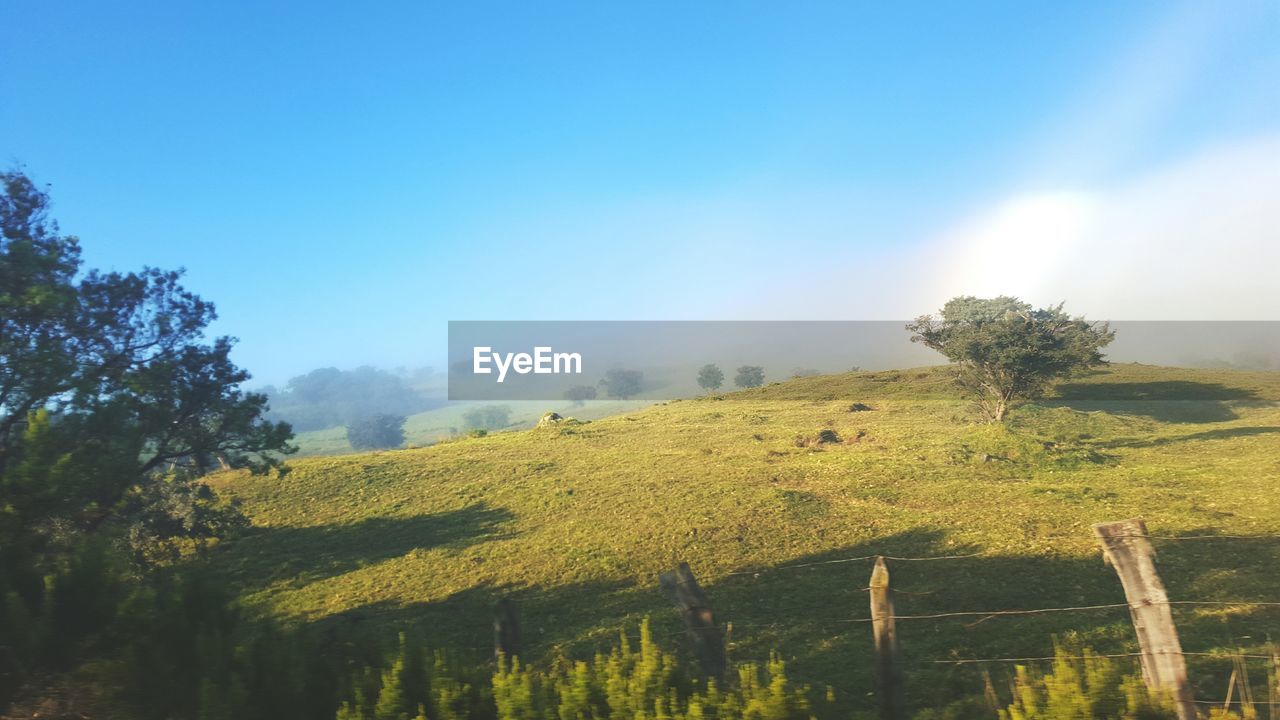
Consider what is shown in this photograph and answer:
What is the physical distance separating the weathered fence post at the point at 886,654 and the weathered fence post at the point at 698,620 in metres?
1.68

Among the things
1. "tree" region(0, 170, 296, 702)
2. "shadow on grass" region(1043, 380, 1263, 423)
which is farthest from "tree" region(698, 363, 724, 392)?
"tree" region(0, 170, 296, 702)

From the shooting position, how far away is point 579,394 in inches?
5463

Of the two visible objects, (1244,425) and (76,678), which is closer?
(76,678)

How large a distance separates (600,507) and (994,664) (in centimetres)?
1614

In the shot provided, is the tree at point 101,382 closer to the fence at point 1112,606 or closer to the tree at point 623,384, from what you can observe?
the fence at point 1112,606

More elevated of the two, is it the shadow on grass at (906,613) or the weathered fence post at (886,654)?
the weathered fence post at (886,654)

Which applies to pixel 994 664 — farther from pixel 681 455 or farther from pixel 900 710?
pixel 681 455

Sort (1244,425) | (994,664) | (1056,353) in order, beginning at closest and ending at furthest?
1. (994,664)
2. (1056,353)
3. (1244,425)

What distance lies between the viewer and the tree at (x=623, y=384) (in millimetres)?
133750

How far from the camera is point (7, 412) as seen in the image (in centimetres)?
1417

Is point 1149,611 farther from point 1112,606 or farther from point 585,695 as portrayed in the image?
point 585,695

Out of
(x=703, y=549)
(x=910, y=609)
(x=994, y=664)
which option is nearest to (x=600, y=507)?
(x=703, y=549)

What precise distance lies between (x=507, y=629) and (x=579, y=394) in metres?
131

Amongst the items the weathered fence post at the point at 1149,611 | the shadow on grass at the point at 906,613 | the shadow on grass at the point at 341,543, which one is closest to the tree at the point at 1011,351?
the shadow on grass at the point at 906,613
